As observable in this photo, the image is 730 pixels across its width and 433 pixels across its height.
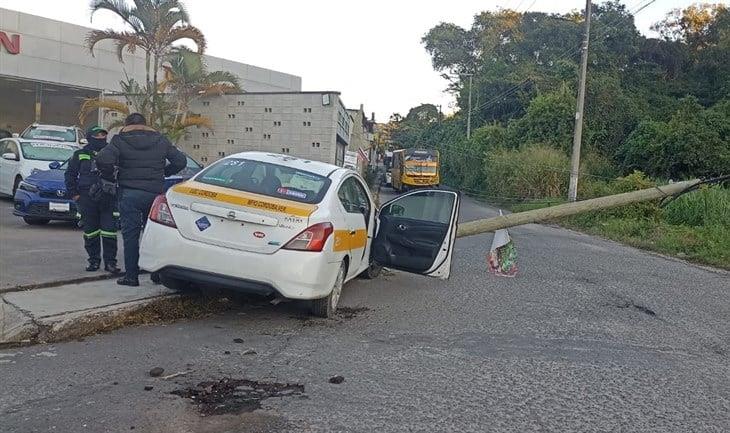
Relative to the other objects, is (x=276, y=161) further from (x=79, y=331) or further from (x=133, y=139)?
(x=79, y=331)

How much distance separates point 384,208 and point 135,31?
60.1 feet

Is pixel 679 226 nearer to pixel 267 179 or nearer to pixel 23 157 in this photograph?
pixel 267 179

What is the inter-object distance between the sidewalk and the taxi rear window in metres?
1.28

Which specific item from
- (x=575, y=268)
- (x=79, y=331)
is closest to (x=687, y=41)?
(x=575, y=268)

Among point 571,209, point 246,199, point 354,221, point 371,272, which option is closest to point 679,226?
point 571,209

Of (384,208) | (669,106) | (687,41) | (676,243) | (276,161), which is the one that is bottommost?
(676,243)

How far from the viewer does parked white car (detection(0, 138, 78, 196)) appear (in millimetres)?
15812

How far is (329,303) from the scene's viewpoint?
707cm

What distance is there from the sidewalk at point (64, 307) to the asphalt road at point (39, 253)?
0.62 m

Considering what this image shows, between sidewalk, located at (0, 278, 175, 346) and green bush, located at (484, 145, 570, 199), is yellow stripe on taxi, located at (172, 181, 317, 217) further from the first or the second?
green bush, located at (484, 145, 570, 199)

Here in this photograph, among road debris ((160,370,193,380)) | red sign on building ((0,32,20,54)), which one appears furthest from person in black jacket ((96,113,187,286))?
red sign on building ((0,32,20,54))

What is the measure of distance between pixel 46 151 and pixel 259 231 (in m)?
11.8

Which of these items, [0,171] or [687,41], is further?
[687,41]

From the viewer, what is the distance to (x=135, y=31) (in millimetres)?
24453
